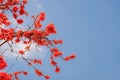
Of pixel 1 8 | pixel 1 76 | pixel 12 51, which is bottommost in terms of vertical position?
pixel 1 76

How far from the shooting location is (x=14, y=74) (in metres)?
13.4

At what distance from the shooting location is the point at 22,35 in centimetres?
1168

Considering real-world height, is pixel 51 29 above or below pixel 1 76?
above

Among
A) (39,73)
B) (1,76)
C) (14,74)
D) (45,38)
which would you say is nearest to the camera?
(1,76)

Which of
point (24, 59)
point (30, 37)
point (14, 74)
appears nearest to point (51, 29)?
point (30, 37)

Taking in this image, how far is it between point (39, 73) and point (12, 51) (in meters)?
3.06

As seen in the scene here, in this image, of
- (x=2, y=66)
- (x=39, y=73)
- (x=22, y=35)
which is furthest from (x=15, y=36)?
(x=39, y=73)

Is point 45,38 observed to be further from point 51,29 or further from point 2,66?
point 2,66

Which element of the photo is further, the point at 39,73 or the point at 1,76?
the point at 39,73

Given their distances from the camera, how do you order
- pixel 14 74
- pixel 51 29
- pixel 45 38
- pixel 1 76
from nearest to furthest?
pixel 1 76, pixel 45 38, pixel 51 29, pixel 14 74

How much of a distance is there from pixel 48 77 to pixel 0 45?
360 cm

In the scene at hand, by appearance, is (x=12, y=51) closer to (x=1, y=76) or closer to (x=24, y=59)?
(x=24, y=59)

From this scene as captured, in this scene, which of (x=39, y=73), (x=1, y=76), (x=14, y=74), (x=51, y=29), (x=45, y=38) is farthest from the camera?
(x=39, y=73)

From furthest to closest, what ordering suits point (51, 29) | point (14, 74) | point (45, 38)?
point (14, 74) < point (51, 29) < point (45, 38)
